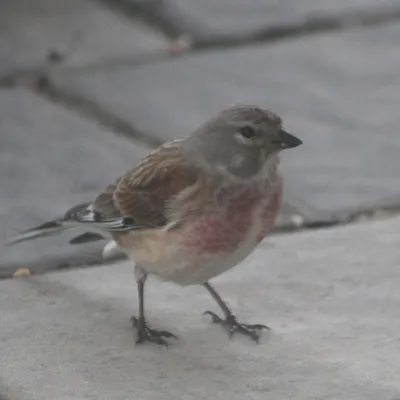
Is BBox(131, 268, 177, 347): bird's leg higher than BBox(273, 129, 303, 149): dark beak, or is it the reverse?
BBox(273, 129, 303, 149): dark beak

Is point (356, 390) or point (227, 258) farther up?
point (227, 258)

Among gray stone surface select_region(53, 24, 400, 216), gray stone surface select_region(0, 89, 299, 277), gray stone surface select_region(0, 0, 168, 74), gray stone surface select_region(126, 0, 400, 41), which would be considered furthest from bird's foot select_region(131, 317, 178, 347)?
gray stone surface select_region(126, 0, 400, 41)

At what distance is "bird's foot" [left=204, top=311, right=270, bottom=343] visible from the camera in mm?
4176

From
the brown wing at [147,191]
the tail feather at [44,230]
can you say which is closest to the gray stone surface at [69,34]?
the tail feather at [44,230]

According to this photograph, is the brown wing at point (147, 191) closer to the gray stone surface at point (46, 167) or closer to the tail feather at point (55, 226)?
the tail feather at point (55, 226)

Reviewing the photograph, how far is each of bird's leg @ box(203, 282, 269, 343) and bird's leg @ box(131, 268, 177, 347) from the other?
7.3 inches

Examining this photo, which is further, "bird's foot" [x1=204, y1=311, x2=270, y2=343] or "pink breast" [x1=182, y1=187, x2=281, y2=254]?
"bird's foot" [x1=204, y1=311, x2=270, y2=343]

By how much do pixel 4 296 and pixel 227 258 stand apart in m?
0.94

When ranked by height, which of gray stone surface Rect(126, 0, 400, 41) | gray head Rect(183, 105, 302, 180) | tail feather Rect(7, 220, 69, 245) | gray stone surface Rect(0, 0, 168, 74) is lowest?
tail feather Rect(7, 220, 69, 245)

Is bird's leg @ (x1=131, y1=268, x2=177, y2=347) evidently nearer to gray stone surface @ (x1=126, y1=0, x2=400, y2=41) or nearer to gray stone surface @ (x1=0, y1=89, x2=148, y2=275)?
gray stone surface @ (x1=0, y1=89, x2=148, y2=275)

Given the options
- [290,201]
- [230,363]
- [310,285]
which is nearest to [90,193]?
[290,201]

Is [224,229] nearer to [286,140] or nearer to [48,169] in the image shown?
[286,140]

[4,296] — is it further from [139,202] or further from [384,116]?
[384,116]

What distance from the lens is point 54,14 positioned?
786 cm
